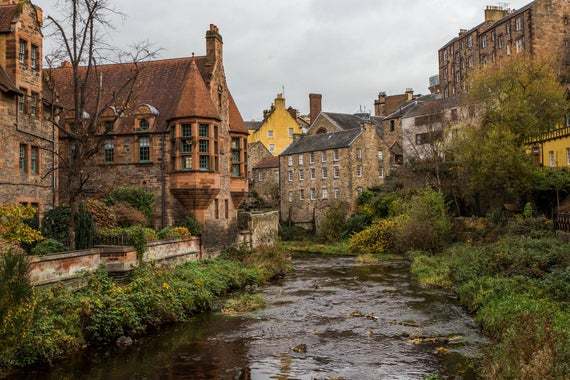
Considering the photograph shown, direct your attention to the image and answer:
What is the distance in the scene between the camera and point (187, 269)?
26.6m

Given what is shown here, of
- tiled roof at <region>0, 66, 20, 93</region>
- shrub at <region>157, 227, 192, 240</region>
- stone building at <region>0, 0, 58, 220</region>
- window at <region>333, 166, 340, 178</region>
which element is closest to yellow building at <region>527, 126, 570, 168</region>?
window at <region>333, 166, 340, 178</region>

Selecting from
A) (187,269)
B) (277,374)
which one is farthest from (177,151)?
(277,374)

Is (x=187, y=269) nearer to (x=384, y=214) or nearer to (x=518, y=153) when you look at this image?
(x=518, y=153)

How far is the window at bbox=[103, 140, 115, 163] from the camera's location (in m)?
33.1

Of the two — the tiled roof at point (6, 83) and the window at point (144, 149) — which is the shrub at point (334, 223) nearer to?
the window at point (144, 149)

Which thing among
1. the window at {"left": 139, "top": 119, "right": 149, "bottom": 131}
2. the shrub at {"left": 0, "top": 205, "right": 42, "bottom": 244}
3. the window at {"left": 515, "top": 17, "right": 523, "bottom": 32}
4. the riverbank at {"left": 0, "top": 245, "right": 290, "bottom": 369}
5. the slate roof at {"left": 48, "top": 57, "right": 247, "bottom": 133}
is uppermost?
the window at {"left": 515, "top": 17, "right": 523, "bottom": 32}

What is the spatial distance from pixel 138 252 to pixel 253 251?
14.0m

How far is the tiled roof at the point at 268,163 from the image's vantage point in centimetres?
7412

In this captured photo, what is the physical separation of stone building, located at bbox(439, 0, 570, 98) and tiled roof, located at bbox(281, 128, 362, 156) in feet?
42.9

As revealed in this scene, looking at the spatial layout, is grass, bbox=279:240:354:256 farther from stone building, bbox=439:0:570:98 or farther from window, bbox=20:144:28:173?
window, bbox=20:144:28:173

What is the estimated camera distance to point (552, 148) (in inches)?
1617

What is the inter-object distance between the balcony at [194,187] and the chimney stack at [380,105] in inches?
2203

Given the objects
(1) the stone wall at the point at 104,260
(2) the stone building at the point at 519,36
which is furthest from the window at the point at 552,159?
(1) the stone wall at the point at 104,260

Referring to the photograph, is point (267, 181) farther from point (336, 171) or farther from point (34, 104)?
point (34, 104)
